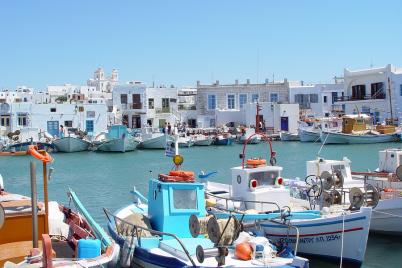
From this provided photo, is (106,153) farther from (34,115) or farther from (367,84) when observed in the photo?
(367,84)

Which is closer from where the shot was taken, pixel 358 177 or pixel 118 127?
pixel 358 177

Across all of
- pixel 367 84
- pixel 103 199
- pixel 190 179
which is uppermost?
pixel 367 84

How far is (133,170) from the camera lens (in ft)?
131

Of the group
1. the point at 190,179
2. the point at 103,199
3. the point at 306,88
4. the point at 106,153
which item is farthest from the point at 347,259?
the point at 306,88

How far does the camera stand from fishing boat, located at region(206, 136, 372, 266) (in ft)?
44.2

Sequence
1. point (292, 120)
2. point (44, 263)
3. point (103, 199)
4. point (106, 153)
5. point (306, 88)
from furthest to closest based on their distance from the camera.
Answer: point (306, 88), point (292, 120), point (106, 153), point (103, 199), point (44, 263)

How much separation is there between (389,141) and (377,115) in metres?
7.63

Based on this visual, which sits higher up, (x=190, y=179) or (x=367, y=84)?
(x=367, y=84)

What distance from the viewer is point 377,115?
65812mm

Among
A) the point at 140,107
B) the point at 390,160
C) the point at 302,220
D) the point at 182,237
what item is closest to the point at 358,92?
the point at 140,107

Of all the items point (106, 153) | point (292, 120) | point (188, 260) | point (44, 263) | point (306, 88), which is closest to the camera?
point (44, 263)

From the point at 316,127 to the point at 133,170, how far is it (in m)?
31.2

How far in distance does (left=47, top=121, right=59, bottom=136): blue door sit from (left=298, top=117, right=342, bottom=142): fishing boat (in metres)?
27.6

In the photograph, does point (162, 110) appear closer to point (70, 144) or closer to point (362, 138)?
point (70, 144)
